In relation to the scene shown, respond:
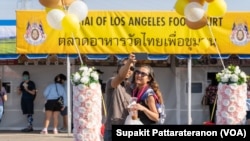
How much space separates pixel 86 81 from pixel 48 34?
283 inches

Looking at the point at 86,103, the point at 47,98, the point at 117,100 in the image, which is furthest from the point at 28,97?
the point at 117,100

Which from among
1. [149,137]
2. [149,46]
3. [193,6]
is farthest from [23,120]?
[149,137]

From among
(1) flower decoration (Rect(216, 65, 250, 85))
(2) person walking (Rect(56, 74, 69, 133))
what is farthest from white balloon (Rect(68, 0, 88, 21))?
(2) person walking (Rect(56, 74, 69, 133))

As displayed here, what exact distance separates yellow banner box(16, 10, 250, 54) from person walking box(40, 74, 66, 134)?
1.21 m

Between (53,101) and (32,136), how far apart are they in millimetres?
1242

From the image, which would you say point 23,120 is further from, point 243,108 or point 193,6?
point 193,6

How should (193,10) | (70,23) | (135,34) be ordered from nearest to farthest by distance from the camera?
(70,23) → (193,10) → (135,34)

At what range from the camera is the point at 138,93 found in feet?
21.6

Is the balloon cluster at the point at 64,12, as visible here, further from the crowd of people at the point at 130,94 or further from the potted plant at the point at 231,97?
the potted plant at the point at 231,97

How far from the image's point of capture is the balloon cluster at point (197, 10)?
363 inches

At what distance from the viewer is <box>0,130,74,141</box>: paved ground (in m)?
15.7

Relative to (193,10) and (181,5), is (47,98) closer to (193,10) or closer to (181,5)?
(181,5)

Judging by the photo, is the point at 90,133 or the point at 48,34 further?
the point at 48,34

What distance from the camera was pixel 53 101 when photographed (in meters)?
17.2
